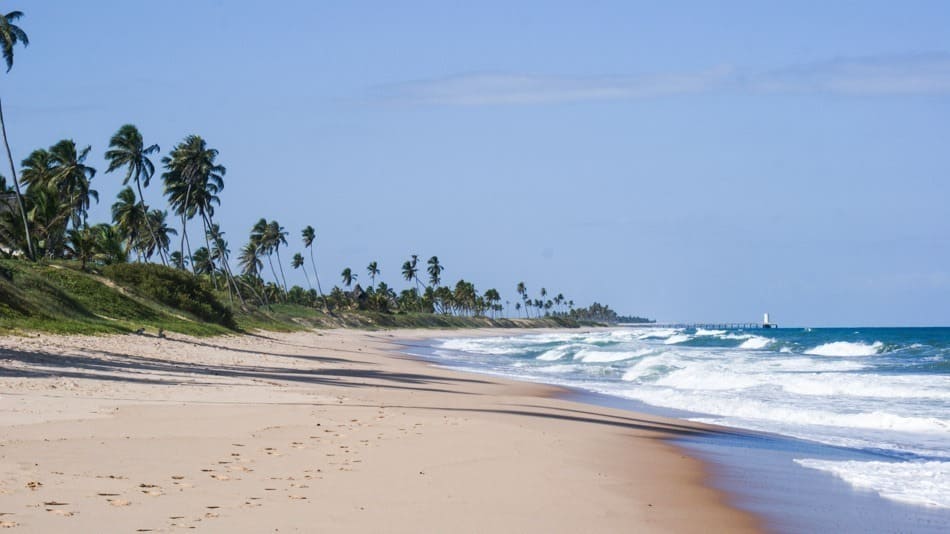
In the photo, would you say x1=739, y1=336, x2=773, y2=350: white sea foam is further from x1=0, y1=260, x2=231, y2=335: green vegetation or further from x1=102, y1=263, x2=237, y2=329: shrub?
x1=0, y1=260, x2=231, y2=335: green vegetation

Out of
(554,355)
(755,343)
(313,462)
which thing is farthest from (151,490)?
(755,343)

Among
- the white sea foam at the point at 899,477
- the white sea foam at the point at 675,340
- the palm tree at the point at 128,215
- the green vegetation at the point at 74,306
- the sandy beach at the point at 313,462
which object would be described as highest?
the palm tree at the point at 128,215

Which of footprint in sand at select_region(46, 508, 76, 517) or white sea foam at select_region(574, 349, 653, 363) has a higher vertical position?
footprint in sand at select_region(46, 508, 76, 517)

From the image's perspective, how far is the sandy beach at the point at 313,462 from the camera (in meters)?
7.50

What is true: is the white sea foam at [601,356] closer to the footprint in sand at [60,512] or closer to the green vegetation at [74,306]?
the green vegetation at [74,306]

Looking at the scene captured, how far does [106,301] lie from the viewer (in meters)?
39.9

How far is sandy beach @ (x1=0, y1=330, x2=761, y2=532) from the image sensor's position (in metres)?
7.50

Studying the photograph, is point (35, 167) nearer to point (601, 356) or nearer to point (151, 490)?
point (601, 356)

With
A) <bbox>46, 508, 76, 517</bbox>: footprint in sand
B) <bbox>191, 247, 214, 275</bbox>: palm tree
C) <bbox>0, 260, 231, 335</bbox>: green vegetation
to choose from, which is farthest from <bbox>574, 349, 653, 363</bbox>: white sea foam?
<bbox>191, 247, 214, 275</bbox>: palm tree

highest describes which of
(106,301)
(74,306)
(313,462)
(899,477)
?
(106,301)

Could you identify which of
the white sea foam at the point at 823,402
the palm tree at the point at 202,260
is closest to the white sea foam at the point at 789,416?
the white sea foam at the point at 823,402

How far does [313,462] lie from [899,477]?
7.87m

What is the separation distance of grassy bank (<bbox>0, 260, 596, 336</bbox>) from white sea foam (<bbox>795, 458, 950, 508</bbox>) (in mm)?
20828

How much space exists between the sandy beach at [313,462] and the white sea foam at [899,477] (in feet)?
6.58
